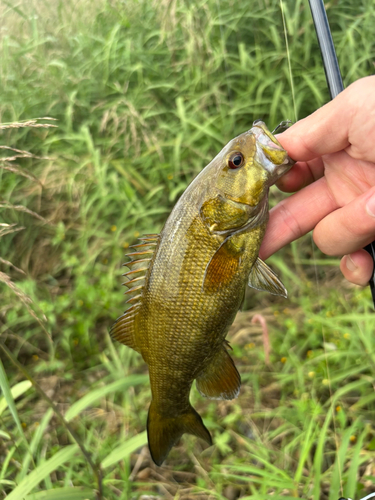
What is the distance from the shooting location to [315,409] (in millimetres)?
2133

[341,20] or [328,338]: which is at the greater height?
[341,20]

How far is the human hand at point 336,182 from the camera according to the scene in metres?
1.49

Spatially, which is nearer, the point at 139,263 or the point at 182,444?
the point at 139,263

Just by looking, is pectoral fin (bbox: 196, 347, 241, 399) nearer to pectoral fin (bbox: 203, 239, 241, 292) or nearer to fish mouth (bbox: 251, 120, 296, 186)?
pectoral fin (bbox: 203, 239, 241, 292)

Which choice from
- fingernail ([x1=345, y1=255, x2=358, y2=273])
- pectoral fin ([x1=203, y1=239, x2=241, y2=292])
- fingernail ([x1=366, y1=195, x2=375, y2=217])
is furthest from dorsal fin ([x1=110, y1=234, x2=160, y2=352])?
fingernail ([x1=345, y1=255, x2=358, y2=273])

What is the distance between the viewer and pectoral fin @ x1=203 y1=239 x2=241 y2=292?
1359mm

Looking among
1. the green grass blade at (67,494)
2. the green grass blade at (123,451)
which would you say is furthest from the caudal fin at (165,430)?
the green grass blade at (67,494)

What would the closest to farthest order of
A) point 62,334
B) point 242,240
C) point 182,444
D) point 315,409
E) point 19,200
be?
point 242,240 → point 315,409 → point 182,444 → point 62,334 → point 19,200

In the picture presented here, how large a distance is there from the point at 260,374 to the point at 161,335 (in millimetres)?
1479

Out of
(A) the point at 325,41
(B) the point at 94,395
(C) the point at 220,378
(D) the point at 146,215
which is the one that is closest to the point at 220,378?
(C) the point at 220,378

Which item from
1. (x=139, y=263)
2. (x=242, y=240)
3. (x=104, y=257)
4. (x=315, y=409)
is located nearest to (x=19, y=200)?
(x=104, y=257)

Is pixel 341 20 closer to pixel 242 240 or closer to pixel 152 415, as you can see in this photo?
pixel 242 240

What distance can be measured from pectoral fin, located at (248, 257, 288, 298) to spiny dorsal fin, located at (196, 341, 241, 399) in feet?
0.86

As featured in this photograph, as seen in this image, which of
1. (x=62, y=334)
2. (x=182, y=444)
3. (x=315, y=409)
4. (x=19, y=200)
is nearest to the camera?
(x=315, y=409)
